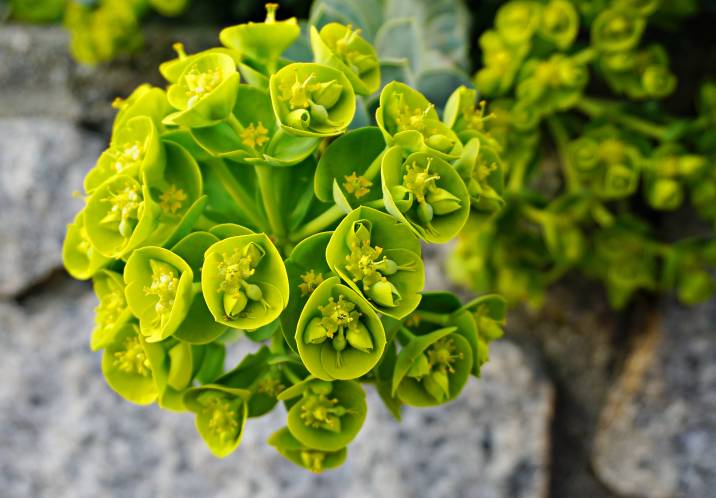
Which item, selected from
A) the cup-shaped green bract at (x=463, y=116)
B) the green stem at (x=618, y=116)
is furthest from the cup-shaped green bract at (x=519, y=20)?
the cup-shaped green bract at (x=463, y=116)

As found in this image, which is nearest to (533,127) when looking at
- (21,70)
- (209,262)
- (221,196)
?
(221,196)

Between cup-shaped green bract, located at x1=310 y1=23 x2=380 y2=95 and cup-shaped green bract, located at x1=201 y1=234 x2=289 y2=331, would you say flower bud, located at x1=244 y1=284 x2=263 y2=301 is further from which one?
cup-shaped green bract, located at x1=310 y1=23 x2=380 y2=95

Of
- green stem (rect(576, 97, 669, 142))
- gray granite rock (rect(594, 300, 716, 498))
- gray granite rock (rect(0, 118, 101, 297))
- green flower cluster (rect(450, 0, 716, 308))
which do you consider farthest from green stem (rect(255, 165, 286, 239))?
gray granite rock (rect(594, 300, 716, 498))

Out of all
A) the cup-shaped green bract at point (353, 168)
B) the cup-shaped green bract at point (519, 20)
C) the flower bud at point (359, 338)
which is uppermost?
the cup-shaped green bract at point (353, 168)

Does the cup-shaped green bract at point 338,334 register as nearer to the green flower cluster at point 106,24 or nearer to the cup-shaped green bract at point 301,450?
the cup-shaped green bract at point 301,450

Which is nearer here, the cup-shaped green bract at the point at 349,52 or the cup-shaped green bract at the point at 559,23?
the cup-shaped green bract at the point at 349,52
